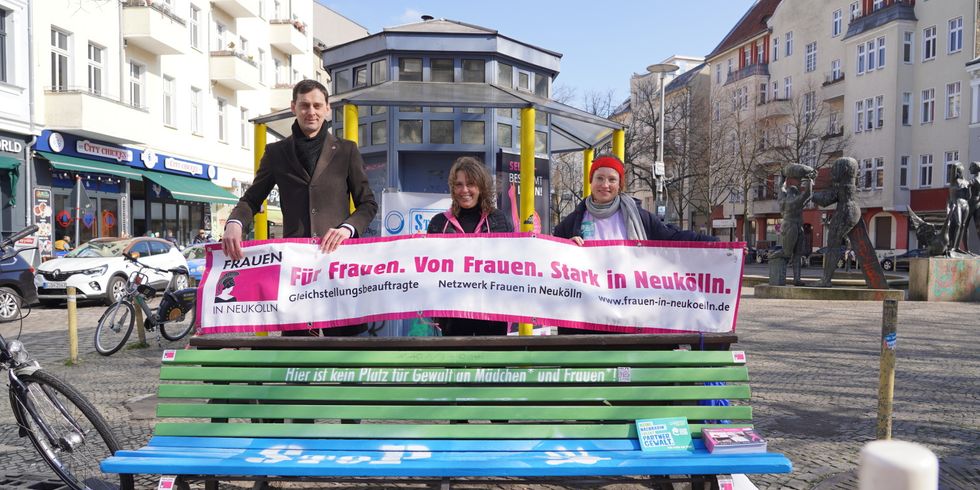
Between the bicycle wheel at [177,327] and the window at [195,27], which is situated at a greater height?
the window at [195,27]

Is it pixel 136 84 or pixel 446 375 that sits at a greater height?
pixel 136 84

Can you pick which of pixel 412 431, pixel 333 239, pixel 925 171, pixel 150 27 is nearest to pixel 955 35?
pixel 925 171

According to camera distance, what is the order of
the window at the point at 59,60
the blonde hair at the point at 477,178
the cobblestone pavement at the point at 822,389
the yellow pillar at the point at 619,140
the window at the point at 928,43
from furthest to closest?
the window at the point at 928,43 → the window at the point at 59,60 → the yellow pillar at the point at 619,140 → the cobblestone pavement at the point at 822,389 → the blonde hair at the point at 477,178

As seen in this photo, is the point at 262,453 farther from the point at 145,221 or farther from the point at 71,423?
the point at 145,221

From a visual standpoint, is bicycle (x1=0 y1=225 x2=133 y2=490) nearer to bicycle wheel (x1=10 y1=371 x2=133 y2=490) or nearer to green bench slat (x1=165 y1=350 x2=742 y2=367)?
bicycle wheel (x1=10 y1=371 x2=133 y2=490)

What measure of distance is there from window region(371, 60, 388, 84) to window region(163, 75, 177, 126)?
21399 millimetres

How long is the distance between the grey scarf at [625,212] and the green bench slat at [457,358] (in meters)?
0.94

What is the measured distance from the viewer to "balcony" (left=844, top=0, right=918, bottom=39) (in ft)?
126

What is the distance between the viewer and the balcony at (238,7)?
29.9 metres

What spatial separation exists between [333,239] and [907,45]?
145 feet

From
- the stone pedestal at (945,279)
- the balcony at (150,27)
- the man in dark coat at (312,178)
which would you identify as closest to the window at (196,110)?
the balcony at (150,27)

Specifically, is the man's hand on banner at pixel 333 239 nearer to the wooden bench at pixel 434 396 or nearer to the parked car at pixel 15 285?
the wooden bench at pixel 434 396

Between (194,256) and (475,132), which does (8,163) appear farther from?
(475,132)

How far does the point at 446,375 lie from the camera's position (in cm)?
315
